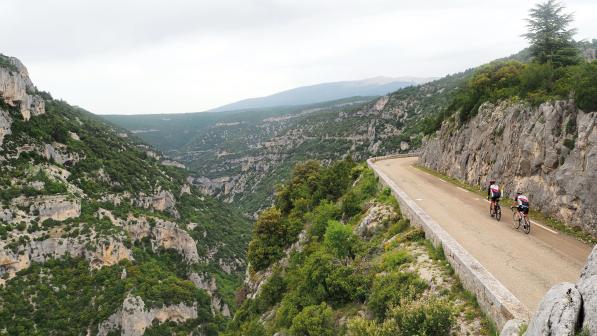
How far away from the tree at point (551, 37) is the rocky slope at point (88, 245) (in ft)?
193

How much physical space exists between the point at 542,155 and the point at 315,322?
Answer: 12.7 meters

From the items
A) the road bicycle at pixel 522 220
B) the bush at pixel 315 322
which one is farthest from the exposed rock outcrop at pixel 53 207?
the road bicycle at pixel 522 220

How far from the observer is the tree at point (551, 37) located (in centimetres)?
2409

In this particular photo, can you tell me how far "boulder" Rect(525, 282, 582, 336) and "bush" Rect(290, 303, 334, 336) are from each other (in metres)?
8.18

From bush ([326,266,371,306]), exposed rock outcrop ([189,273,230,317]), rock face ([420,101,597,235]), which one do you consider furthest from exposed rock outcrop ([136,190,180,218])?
bush ([326,266,371,306])

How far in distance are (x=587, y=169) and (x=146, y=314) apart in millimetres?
60901

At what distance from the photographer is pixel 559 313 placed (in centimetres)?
562

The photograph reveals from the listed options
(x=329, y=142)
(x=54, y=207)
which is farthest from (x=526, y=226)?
(x=329, y=142)

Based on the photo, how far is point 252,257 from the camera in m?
31.9

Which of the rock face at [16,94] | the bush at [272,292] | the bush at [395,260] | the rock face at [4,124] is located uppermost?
the rock face at [16,94]

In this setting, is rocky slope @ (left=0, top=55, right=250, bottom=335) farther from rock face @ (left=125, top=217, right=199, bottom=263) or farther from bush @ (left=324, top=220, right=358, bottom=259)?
bush @ (left=324, top=220, right=358, bottom=259)

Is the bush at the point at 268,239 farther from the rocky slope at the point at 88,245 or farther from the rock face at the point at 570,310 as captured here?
the rocky slope at the point at 88,245

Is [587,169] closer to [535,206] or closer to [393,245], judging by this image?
[535,206]

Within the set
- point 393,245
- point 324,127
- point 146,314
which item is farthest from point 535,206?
point 324,127
